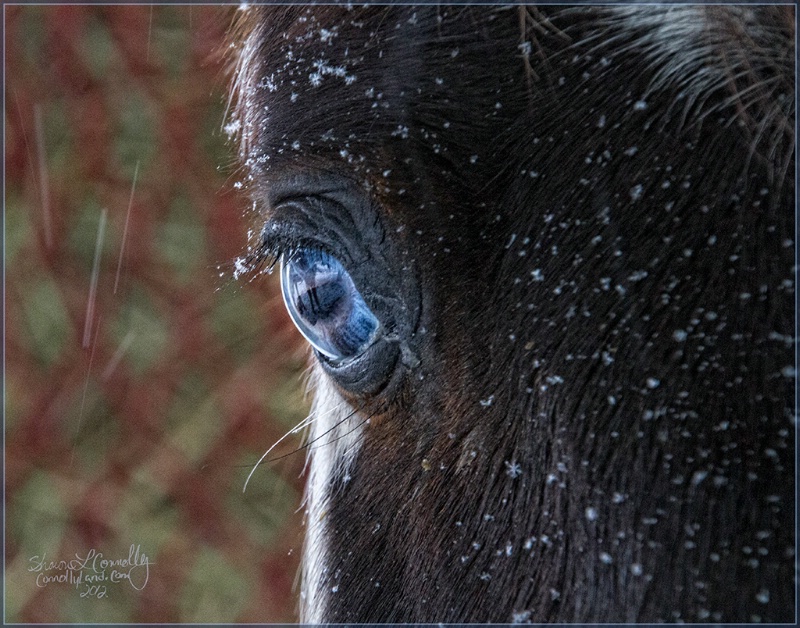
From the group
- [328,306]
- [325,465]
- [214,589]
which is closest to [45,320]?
[214,589]

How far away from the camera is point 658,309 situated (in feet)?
2.74

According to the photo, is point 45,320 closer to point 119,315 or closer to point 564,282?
point 119,315

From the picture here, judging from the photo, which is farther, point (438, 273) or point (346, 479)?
point (346, 479)

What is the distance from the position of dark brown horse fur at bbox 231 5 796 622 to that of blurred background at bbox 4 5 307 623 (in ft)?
9.85

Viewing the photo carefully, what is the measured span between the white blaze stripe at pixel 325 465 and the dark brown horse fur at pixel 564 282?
0.12 meters

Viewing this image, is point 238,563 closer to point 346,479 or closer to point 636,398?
point 346,479

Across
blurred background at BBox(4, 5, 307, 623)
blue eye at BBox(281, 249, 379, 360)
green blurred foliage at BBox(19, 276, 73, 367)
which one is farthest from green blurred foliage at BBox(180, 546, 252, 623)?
blue eye at BBox(281, 249, 379, 360)

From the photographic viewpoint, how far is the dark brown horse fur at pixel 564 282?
31.6 inches

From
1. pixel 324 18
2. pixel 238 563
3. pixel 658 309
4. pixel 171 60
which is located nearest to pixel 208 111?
pixel 171 60

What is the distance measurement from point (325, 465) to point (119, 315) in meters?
2.95

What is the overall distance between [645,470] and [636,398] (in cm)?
7

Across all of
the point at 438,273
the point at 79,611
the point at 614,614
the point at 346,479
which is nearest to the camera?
the point at 614,614

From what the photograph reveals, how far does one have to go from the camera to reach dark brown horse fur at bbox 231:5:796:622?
803 millimetres

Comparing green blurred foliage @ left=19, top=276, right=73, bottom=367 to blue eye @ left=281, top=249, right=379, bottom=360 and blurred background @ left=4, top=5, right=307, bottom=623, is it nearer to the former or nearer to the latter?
blurred background @ left=4, top=5, right=307, bottom=623
